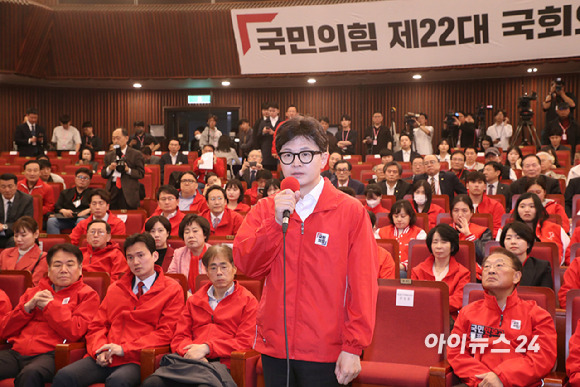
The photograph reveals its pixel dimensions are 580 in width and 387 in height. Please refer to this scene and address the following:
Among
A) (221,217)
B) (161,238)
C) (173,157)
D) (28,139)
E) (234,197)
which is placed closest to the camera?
(161,238)

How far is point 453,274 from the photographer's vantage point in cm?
357

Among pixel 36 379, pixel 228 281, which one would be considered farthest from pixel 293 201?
pixel 36 379

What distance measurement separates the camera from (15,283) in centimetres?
366

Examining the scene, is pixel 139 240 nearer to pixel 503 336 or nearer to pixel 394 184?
pixel 503 336

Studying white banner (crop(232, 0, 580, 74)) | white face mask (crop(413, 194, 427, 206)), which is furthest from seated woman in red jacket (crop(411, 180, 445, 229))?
white banner (crop(232, 0, 580, 74))

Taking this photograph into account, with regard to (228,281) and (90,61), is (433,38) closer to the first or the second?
(90,61)

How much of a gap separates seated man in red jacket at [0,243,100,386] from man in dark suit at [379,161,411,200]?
3.52 meters

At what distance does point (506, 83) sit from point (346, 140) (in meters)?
3.64

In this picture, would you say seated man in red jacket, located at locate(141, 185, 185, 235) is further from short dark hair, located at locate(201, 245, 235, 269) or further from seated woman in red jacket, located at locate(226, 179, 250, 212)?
short dark hair, located at locate(201, 245, 235, 269)

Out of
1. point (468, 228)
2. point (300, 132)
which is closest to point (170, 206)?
point (468, 228)

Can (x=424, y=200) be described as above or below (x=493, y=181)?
below

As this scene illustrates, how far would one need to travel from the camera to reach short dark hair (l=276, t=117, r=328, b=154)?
166 centimetres

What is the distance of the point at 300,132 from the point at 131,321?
1.99 meters

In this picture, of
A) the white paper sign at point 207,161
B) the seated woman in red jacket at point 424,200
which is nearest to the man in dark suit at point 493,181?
the seated woman in red jacket at point 424,200
